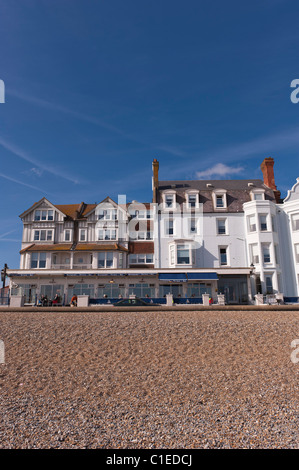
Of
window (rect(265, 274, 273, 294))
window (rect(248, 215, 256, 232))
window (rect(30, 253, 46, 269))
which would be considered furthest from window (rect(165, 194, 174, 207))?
window (rect(30, 253, 46, 269))

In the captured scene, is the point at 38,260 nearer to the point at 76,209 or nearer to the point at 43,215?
the point at 43,215

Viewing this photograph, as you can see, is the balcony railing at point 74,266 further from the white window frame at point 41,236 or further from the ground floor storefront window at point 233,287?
the ground floor storefront window at point 233,287

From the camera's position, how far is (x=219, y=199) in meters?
44.0

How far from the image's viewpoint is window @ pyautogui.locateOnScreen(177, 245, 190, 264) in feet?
133

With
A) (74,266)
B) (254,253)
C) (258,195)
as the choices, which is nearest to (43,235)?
(74,266)

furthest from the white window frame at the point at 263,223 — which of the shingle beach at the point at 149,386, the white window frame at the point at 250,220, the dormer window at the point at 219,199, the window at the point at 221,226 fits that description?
the shingle beach at the point at 149,386

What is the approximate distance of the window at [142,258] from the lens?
144ft

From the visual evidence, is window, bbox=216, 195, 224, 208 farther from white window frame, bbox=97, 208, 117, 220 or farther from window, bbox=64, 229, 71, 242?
window, bbox=64, 229, 71, 242

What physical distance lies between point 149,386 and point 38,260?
113 ft

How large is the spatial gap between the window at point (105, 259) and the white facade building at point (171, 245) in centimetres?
12

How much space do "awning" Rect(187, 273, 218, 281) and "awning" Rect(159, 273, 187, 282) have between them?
66 centimetres
